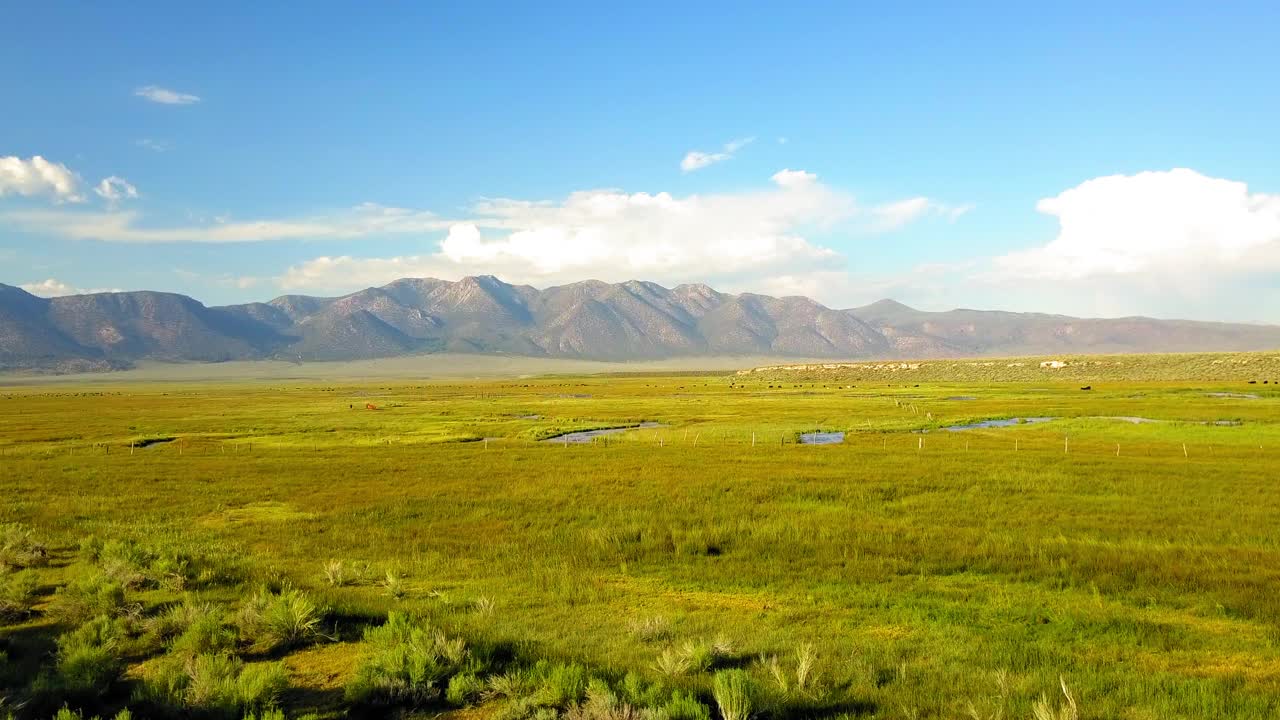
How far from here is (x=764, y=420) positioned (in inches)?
2564

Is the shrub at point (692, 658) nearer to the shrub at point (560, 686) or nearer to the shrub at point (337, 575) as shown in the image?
Answer: the shrub at point (560, 686)

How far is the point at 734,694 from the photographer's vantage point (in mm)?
8234

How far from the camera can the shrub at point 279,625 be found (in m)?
11.1

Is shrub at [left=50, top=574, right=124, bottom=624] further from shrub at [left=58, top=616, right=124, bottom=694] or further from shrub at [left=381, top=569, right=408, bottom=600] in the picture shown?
shrub at [left=381, top=569, right=408, bottom=600]

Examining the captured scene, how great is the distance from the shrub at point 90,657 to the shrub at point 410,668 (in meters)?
3.14

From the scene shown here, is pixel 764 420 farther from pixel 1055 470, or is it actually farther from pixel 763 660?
pixel 763 660

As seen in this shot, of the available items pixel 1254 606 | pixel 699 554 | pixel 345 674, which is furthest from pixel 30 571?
pixel 1254 606

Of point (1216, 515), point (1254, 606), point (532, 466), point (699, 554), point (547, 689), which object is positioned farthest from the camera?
point (532, 466)

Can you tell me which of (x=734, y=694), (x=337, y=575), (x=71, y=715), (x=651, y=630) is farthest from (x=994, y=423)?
(x=71, y=715)

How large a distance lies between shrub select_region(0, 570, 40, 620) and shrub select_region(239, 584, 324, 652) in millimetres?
4550

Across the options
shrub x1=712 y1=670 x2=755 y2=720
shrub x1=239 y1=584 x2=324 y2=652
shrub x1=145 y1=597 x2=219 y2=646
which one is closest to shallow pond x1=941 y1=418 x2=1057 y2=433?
shrub x1=712 y1=670 x2=755 y2=720

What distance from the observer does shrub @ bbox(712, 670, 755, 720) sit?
8086 mm

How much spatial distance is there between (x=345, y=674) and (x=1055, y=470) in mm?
31541

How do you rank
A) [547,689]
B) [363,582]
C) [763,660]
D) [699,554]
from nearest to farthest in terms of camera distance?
1. [547,689]
2. [763,660]
3. [363,582]
4. [699,554]
